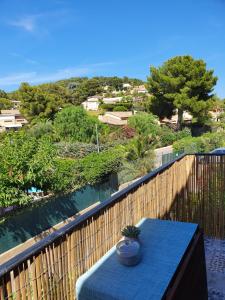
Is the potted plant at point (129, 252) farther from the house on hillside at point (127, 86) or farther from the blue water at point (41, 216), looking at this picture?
the house on hillside at point (127, 86)

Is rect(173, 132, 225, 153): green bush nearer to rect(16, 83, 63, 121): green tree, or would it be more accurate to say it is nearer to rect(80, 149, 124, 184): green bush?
rect(80, 149, 124, 184): green bush

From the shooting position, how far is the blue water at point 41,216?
23.1 feet

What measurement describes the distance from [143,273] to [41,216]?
19.5ft

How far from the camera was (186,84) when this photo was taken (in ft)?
82.8

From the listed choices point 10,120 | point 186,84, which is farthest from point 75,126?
point 10,120

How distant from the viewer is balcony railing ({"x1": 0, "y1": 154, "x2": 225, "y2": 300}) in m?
1.84

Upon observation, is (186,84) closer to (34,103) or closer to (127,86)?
(34,103)

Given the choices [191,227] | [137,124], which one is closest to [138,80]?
[137,124]

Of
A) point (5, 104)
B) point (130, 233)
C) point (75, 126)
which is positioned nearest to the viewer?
point (130, 233)

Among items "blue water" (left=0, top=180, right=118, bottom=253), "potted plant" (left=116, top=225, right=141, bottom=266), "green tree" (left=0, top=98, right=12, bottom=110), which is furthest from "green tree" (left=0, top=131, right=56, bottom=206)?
"green tree" (left=0, top=98, right=12, bottom=110)

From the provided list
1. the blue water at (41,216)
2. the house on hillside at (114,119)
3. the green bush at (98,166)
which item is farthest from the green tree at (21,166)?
the house on hillside at (114,119)

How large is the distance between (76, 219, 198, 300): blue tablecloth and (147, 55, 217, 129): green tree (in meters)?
23.2

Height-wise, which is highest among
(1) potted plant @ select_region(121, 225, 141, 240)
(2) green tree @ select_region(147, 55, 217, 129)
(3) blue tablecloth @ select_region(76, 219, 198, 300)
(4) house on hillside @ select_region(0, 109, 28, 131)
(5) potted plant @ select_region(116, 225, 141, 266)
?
(2) green tree @ select_region(147, 55, 217, 129)

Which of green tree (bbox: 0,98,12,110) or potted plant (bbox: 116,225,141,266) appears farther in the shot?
green tree (bbox: 0,98,12,110)
